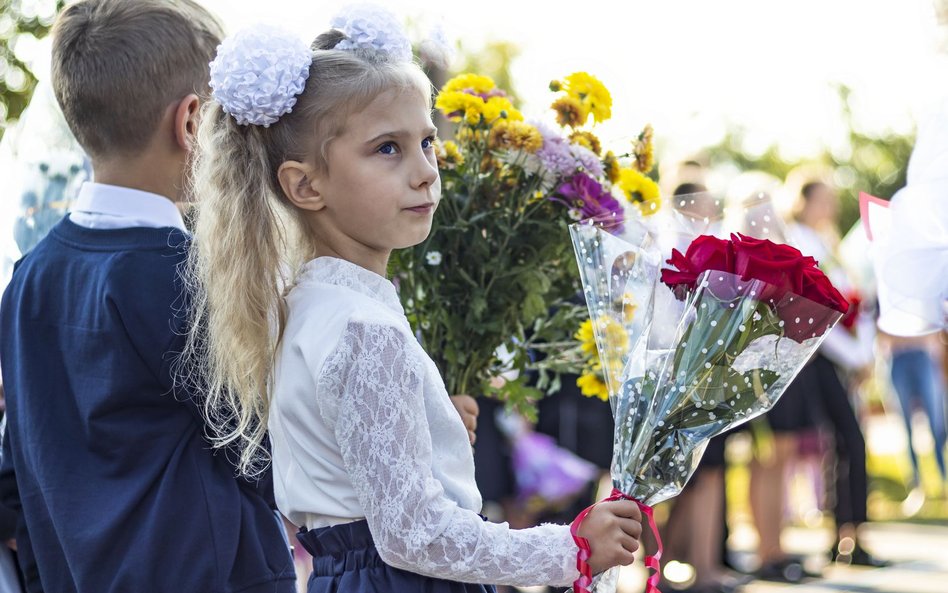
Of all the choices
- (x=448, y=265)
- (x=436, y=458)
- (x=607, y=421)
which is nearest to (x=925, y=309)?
(x=448, y=265)

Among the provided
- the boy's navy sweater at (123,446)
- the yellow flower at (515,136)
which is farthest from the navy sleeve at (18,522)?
the yellow flower at (515,136)

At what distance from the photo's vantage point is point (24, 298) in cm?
245

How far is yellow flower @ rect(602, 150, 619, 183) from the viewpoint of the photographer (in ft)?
9.01

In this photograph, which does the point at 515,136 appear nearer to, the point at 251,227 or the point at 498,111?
the point at 498,111

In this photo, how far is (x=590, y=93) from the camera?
2.75 metres

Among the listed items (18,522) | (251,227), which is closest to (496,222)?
(251,227)

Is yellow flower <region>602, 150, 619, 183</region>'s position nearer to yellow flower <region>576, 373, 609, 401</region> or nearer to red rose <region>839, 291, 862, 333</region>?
yellow flower <region>576, 373, 609, 401</region>

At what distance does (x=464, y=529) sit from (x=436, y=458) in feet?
0.50

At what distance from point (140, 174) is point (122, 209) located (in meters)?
0.09

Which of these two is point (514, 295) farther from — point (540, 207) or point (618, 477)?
point (618, 477)

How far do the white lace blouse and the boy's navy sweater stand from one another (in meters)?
0.26

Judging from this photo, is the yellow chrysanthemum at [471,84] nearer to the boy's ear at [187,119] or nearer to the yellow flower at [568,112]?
the yellow flower at [568,112]

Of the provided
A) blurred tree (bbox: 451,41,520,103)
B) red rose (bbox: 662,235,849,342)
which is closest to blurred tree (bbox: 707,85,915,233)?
blurred tree (bbox: 451,41,520,103)

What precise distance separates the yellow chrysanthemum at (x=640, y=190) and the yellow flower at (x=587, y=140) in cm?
8
